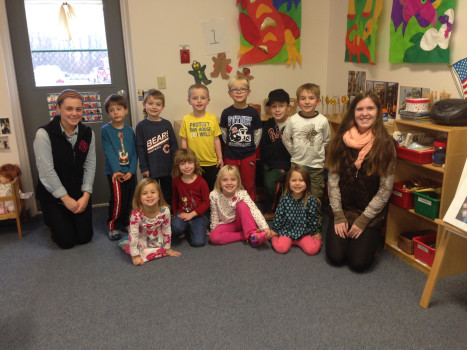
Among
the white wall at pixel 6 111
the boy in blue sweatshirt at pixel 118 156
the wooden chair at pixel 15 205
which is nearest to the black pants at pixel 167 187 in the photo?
the boy in blue sweatshirt at pixel 118 156

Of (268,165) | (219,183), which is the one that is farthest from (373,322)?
(268,165)

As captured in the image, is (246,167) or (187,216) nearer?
(187,216)

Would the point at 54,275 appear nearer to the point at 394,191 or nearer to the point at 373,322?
the point at 373,322

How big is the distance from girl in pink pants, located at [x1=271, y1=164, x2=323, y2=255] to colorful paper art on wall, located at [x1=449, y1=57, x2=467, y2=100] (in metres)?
1.08

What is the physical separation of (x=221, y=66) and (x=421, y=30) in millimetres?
1672

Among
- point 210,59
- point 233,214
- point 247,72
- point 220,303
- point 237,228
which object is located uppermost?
Result: point 210,59

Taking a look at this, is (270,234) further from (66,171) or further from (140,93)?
(140,93)

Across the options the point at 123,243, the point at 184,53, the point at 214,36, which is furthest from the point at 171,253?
the point at 214,36

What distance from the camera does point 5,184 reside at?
310 centimetres

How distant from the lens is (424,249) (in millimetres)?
2508

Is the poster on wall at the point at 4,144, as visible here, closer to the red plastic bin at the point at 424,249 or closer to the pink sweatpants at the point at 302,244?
the pink sweatpants at the point at 302,244

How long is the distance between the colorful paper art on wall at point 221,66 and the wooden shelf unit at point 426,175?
1653 mm

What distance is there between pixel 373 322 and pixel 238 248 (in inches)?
42.4

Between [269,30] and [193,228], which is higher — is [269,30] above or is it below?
above
